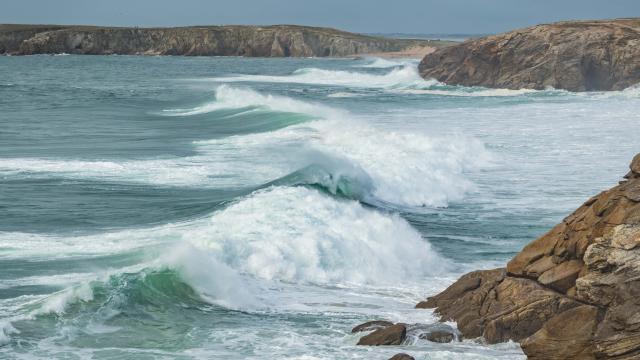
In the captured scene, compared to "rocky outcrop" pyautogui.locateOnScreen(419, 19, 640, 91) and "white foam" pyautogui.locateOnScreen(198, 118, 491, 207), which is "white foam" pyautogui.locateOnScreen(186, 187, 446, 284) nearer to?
"white foam" pyautogui.locateOnScreen(198, 118, 491, 207)

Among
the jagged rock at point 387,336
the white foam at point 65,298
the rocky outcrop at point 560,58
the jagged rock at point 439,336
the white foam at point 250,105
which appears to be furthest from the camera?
the rocky outcrop at point 560,58

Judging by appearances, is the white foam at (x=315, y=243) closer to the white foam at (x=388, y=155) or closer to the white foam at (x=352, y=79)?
the white foam at (x=388, y=155)

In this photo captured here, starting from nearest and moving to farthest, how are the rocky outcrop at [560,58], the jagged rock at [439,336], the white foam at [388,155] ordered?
1. the jagged rock at [439,336]
2. the white foam at [388,155]
3. the rocky outcrop at [560,58]

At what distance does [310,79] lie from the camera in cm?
8444

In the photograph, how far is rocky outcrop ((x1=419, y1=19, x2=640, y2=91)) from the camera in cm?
6188

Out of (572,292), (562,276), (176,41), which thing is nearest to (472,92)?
(562,276)

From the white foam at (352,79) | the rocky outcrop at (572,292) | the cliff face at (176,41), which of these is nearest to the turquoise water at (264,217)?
the rocky outcrop at (572,292)

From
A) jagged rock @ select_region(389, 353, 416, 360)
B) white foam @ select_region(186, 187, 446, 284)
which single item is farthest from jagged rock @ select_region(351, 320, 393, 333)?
white foam @ select_region(186, 187, 446, 284)

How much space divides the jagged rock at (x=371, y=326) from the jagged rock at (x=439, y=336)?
55 centimetres

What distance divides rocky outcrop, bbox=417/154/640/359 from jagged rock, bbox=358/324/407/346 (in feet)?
2.50

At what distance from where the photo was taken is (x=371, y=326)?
1277 centimetres

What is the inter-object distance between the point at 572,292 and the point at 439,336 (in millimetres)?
1557

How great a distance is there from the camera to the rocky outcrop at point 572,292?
35.5ft

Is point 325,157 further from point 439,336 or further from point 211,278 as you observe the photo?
point 439,336
